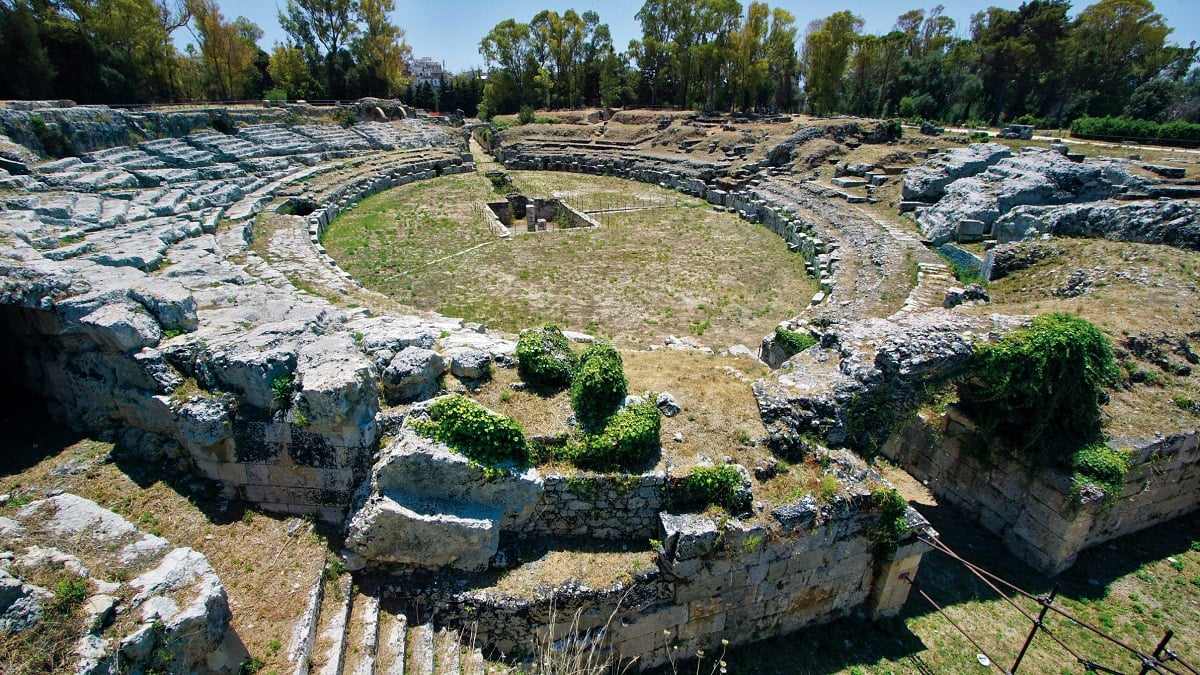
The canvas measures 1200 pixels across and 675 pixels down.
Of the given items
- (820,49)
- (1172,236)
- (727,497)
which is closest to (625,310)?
(727,497)

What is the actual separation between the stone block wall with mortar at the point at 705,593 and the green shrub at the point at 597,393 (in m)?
1.69

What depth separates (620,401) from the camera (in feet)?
27.6

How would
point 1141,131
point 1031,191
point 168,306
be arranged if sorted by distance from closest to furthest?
point 168,306 → point 1031,191 → point 1141,131

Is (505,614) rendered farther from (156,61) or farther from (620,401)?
(156,61)

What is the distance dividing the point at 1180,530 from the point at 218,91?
57.9 metres

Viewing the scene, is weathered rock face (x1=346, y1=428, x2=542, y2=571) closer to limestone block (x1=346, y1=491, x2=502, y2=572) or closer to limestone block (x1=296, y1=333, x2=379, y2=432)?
limestone block (x1=346, y1=491, x2=502, y2=572)

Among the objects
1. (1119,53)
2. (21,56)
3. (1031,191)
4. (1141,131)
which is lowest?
(1031,191)

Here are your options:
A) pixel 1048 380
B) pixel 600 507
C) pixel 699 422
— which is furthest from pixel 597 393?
pixel 1048 380

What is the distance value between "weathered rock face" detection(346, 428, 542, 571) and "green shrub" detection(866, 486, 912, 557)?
4.57 metres

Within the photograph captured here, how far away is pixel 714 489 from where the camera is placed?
7477 mm

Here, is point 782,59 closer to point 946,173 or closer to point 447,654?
point 946,173

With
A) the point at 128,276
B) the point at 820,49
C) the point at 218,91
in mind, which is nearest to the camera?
the point at 128,276

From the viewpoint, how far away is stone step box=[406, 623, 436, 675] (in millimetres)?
6559

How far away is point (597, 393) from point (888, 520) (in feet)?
14.3
